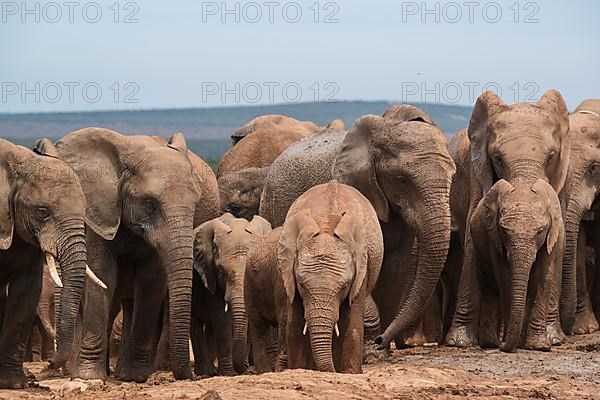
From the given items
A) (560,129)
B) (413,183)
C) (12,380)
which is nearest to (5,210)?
(12,380)

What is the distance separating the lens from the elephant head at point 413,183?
12320 mm

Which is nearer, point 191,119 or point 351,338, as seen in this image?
point 351,338

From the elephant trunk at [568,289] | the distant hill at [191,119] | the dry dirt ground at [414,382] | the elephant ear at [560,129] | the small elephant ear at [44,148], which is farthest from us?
the distant hill at [191,119]

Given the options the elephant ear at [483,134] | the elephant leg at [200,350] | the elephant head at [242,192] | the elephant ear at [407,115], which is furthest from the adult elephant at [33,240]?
the elephant head at [242,192]

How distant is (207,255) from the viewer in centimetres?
1323

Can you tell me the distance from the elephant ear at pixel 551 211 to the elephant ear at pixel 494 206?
223 mm

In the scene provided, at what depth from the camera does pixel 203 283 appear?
44.1ft

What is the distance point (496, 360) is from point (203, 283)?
8.72 ft

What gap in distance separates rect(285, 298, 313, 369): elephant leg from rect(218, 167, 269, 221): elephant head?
230 inches

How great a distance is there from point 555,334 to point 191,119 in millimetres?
165890

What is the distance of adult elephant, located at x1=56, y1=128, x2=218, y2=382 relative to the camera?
1169cm

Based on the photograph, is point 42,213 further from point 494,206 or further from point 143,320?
point 494,206

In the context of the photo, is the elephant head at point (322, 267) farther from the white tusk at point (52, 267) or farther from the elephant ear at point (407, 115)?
the elephant ear at point (407, 115)

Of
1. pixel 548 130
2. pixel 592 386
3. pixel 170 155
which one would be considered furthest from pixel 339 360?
pixel 548 130
